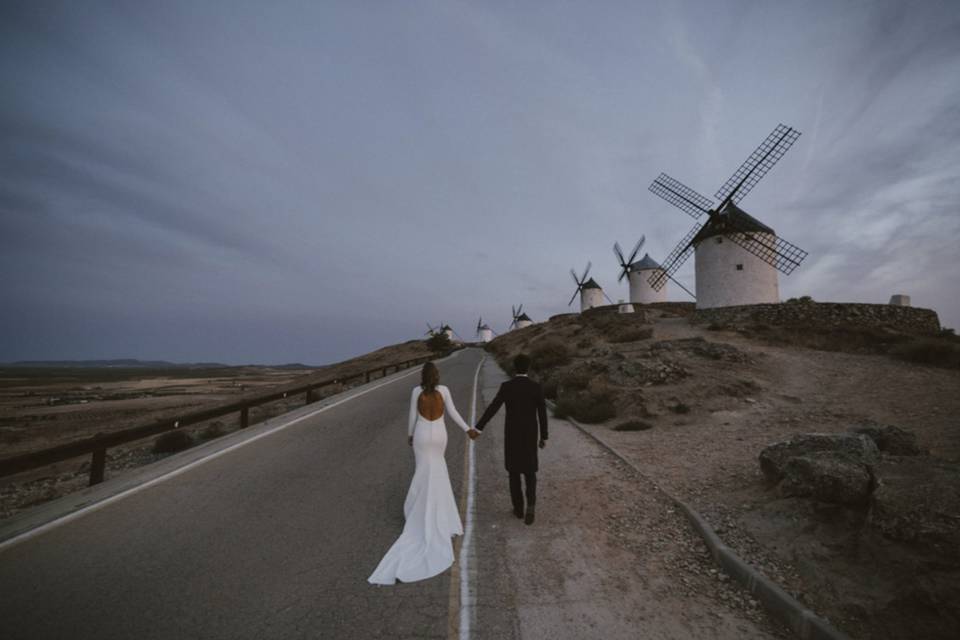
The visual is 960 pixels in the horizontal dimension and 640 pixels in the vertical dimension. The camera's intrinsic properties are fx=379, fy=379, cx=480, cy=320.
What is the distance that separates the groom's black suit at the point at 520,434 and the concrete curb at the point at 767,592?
2234 millimetres

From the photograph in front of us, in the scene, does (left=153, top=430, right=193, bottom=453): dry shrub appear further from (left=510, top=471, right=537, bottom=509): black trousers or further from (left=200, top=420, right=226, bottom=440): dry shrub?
(left=510, top=471, right=537, bottom=509): black trousers

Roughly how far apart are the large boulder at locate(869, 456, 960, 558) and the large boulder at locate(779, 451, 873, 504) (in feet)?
0.74

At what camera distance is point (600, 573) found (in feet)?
14.0

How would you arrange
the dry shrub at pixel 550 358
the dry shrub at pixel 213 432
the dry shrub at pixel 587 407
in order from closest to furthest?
1. the dry shrub at pixel 587 407
2. the dry shrub at pixel 213 432
3. the dry shrub at pixel 550 358

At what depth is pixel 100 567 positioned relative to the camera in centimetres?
412

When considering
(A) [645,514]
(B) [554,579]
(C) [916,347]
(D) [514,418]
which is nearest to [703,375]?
(C) [916,347]

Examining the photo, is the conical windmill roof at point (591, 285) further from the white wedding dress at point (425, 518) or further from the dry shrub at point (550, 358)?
A: the white wedding dress at point (425, 518)

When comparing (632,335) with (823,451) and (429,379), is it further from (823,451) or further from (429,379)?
(429,379)

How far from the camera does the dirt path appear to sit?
3434 mm

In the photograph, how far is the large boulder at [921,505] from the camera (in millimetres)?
3557

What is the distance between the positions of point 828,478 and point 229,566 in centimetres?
723

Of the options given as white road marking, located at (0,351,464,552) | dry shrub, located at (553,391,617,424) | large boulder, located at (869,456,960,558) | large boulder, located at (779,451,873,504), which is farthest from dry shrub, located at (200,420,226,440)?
large boulder, located at (869,456,960,558)

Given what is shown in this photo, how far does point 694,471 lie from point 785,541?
9.16 feet

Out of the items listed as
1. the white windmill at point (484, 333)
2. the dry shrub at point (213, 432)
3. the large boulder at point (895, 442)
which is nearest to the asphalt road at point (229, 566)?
the large boulder at point (895, 442)
